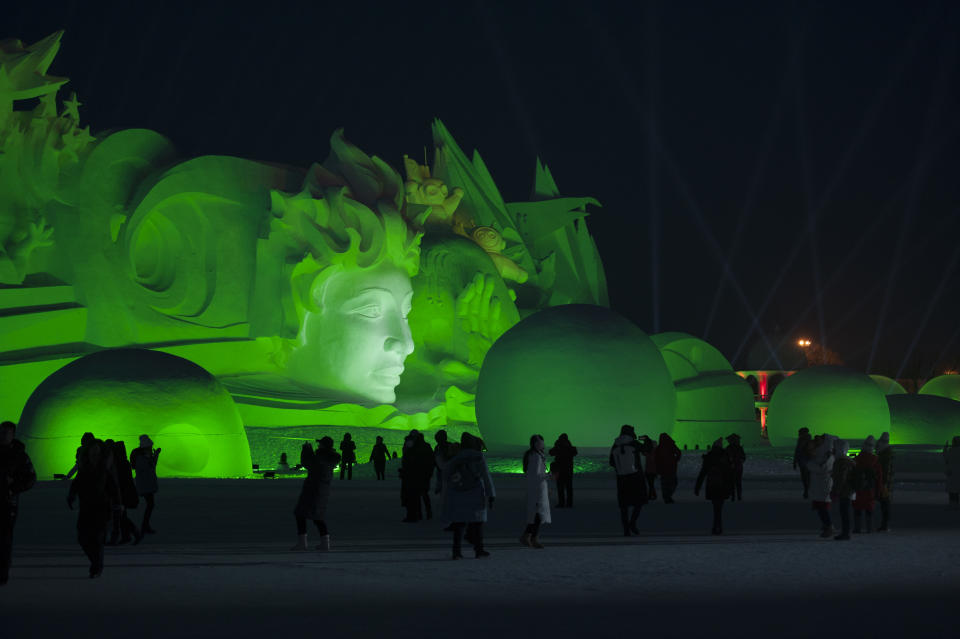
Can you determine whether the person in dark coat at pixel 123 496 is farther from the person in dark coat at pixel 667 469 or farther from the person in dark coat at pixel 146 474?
the person in dark coat at pixel 667 469

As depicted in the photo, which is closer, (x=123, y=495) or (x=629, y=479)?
(x=123, y=495)

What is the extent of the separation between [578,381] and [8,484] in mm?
17769

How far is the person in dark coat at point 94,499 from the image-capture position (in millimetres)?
8539

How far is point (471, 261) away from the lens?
40.1 meters

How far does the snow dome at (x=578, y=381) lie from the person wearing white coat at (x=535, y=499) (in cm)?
1448

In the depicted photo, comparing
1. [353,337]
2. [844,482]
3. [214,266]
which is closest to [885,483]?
[844,482]

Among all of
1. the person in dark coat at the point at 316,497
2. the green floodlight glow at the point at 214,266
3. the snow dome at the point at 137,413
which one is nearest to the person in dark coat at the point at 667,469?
the person in dark coat at the point at 316,497

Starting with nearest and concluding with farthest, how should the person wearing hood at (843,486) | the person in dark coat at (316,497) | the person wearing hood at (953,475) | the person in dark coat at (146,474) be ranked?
the person in dark coat at (316,497), the person wearing hood at (843,486), the person in dark coat at (146,474), the person wearing hood at (953,475)

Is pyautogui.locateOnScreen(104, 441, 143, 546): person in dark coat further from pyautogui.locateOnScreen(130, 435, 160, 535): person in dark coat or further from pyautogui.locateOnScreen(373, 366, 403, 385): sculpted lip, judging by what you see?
pyautogui.locateOnScreen(373, 366, 403, 385): sculpted lip

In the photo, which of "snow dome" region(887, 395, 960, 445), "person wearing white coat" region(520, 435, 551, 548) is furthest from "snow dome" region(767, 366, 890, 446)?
"person wearing white coat" region(520, 435, 551, 548)

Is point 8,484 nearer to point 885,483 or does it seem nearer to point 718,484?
point 718,484

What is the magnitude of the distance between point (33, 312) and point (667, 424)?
1623cm

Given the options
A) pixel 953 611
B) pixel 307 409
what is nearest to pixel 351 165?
pixel 307 409

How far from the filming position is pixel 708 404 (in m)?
41.7
